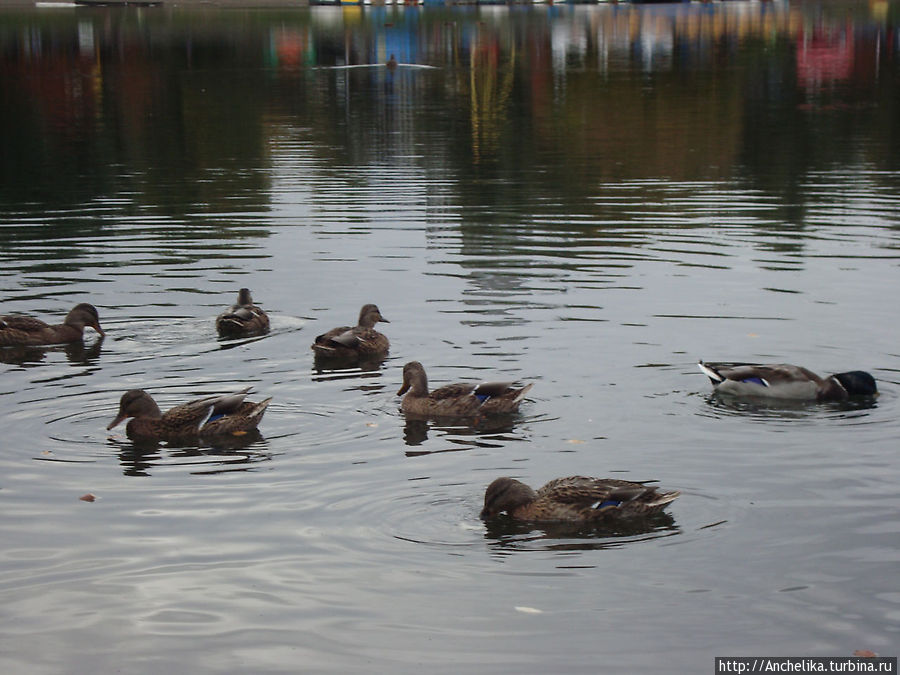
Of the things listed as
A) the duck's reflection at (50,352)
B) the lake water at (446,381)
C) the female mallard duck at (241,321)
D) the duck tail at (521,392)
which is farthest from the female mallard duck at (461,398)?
the duck's reflection at (50,352)

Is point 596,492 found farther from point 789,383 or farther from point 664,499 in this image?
point 789,383

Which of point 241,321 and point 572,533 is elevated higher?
point 241,321

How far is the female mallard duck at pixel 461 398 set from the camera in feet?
47.2

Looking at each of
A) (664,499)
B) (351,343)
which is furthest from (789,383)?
(351,343)

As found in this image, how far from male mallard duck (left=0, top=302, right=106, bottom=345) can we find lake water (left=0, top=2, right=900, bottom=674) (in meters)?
0.21

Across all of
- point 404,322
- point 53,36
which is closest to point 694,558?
point 404,322

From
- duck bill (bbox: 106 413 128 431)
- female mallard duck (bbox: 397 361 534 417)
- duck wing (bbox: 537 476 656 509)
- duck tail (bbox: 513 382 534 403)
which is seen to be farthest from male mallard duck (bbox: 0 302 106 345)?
duck wing (bbox: 537 476 656 509)

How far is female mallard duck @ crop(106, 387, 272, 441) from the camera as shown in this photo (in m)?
13.8

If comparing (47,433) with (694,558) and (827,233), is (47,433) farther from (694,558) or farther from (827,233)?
(827,233)

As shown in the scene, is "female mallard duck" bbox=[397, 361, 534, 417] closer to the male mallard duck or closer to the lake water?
the lake water

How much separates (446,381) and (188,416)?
3193mm

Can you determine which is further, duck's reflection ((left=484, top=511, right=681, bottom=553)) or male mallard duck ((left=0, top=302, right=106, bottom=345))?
male mallard duck ((left=0, top=302, right=106, bottom=345))

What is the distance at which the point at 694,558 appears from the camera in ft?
34.6

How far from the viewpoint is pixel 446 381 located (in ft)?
51.4
